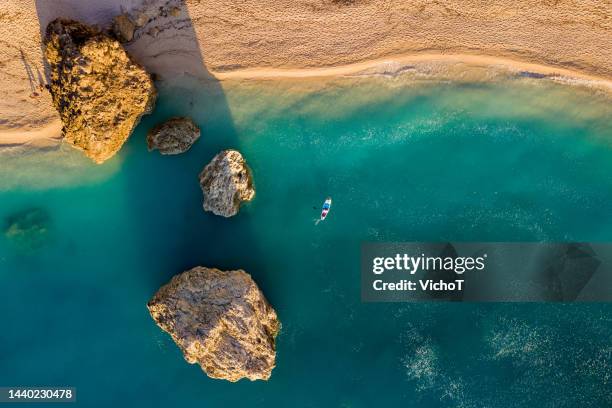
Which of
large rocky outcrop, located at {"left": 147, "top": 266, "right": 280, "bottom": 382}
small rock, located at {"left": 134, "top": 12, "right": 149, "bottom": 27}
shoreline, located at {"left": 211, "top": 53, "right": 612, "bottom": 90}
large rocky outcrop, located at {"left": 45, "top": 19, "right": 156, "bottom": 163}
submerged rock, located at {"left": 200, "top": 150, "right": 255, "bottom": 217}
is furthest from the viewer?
shoreline, located at {"left": 211, "top": 53, "right": 612, "bottom": 90}

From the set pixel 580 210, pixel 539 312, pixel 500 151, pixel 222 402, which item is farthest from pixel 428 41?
pixel 222 402

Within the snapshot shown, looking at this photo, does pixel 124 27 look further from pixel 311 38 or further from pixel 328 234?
pixel 328 234

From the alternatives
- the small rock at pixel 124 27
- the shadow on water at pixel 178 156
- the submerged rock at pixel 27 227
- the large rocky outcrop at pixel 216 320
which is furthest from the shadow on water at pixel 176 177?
the submerged rock at pixel 27 227

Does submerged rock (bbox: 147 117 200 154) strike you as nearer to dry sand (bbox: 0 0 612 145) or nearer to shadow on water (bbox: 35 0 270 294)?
shadow on water (bbox: 35 0 270 294)

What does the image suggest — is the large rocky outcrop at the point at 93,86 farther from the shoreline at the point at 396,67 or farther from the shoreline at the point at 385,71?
the shoreline at the point at 396,67

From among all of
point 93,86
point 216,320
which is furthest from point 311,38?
point 216,320

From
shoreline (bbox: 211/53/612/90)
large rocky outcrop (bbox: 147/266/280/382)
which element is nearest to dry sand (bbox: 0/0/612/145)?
shoreline (bbox: 211/53/612/90)
